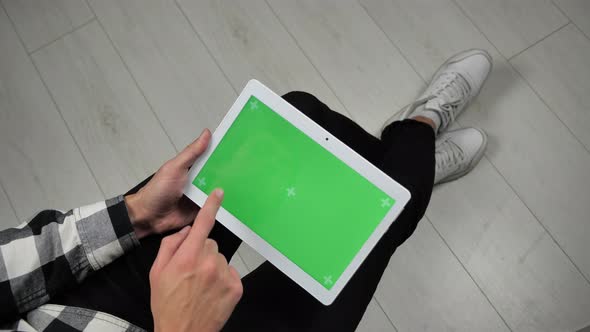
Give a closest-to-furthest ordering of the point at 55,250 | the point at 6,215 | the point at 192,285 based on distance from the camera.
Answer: the point at 192,285
the point at 55,250
the point at 6,215

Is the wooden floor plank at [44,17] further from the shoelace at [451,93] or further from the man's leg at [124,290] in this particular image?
the shoelace at [451,93]

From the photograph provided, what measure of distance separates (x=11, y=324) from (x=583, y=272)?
1.18 metres

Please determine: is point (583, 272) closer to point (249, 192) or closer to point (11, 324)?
point (249, 192)

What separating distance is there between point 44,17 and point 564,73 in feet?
4.87

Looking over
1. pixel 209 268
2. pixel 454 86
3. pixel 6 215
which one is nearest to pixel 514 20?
pixel 454 86

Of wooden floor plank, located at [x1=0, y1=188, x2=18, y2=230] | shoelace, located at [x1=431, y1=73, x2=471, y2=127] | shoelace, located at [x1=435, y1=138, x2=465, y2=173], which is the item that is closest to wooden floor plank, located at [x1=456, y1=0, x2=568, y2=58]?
shoelace, located at [x1=431, y1=73, x2=471, y2=127]

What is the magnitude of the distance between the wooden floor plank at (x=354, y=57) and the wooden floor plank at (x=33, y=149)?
707 mm

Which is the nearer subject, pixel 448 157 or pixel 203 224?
pixel 203 224

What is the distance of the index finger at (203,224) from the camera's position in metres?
0.51

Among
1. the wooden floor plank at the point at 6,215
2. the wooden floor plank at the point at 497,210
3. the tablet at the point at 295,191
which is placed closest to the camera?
the tablet at the point at 295,191

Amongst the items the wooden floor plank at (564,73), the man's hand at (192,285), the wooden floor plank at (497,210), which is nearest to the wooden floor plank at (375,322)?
the wooden floor plank at (497,210)

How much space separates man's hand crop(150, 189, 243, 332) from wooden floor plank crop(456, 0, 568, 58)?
0.99 metres

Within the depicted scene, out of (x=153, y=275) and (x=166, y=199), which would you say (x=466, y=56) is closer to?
(x=166, y=199)

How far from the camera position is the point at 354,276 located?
0.72m
